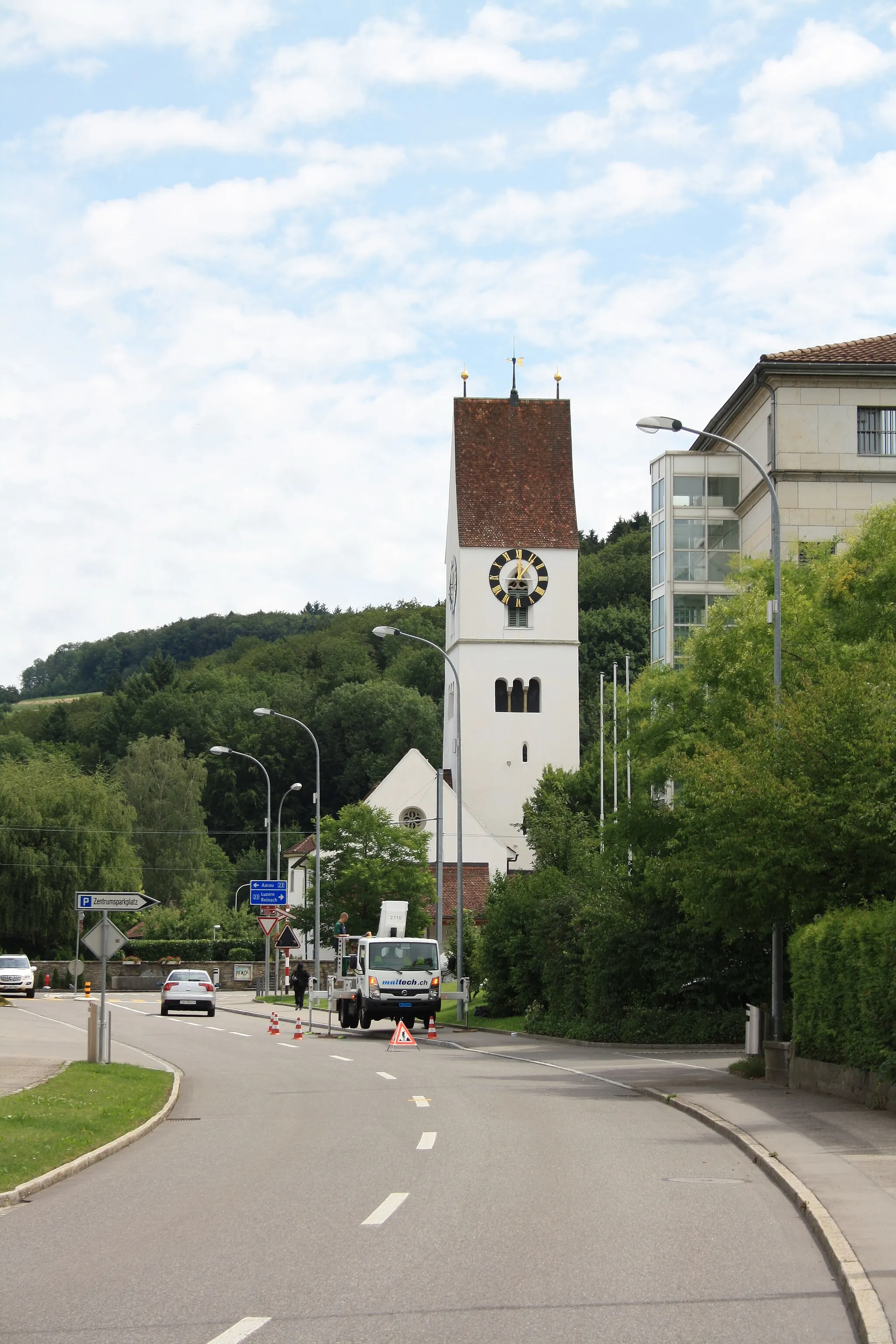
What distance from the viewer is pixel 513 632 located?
84.8 meters

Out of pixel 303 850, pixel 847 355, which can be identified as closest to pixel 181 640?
pixel 303 850

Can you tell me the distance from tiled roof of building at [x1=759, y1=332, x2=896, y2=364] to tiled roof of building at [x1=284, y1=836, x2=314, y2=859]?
1816 inches

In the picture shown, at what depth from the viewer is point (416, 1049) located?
1262 inches

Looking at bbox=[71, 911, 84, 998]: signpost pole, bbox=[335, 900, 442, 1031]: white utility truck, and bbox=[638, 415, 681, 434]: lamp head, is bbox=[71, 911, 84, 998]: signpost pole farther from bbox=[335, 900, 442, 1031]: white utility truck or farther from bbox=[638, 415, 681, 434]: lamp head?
bbox=[638, 415, 681, 434]: lamp head

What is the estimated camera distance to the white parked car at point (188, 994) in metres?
50.7

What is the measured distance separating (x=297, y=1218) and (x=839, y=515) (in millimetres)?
43447

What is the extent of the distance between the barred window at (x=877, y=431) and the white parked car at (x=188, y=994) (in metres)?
26.3

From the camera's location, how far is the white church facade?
84.7 m

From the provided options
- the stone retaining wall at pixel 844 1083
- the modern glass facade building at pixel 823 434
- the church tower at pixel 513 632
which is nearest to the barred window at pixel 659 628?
the modern glass facade building at pixel 823 434

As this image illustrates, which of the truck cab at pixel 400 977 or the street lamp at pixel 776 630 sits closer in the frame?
the street lamp at pixel 776 630

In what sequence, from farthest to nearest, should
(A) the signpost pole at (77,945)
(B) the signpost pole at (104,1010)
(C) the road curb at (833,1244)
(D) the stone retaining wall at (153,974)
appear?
(D) the stone retaining wall at (153,974), (A) the signpost pole at (77,945), (B) the signpost pole at (104,1010), (C) the road curb at (833,1244)

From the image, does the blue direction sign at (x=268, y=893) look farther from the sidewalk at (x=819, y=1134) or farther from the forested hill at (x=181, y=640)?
the forested hill at (x=181, y=640)

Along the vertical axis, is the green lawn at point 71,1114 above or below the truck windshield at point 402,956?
below

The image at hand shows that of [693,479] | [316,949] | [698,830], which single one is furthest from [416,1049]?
[693,479]
